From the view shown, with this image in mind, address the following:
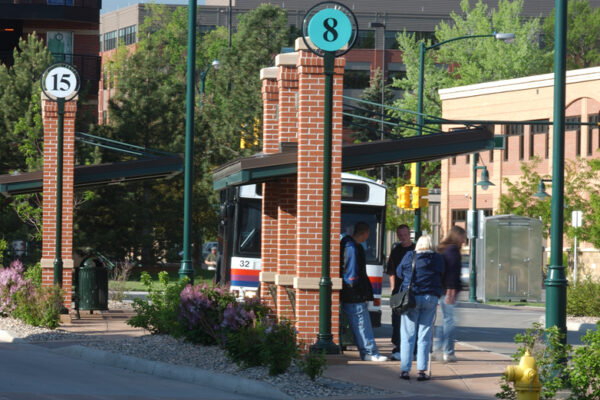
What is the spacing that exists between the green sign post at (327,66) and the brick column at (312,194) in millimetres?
329

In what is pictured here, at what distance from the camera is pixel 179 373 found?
15148mm

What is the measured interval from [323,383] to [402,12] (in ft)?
305

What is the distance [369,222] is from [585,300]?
9631 millimetres

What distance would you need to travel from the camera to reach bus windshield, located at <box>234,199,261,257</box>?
73.5 ft

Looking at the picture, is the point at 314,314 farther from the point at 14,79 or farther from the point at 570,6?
the point at 570,6

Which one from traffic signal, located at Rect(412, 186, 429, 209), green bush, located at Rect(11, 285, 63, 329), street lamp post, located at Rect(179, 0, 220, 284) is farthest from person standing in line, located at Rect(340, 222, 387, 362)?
traffic signal, located at Rect(412, 186, 429, 209)

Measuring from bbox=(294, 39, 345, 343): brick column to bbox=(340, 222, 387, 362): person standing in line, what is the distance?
8.3 inches

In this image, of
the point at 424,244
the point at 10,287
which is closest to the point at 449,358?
the point at 424,244

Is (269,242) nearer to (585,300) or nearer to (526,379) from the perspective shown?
(526,379)

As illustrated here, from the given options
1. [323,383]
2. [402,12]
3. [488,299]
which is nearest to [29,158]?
[488,299]

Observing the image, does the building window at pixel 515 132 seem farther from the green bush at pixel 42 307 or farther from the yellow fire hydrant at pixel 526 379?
the yellow fire hydrant at pixel 526 379

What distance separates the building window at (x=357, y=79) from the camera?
102500 millimetres

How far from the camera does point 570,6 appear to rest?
299ft

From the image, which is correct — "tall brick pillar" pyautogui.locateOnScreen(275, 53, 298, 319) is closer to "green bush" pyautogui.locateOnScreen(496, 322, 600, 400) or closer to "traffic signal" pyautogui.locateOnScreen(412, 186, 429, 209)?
"green bush" pyautogui.locateOnScreen(496, 322, 600, 400)
